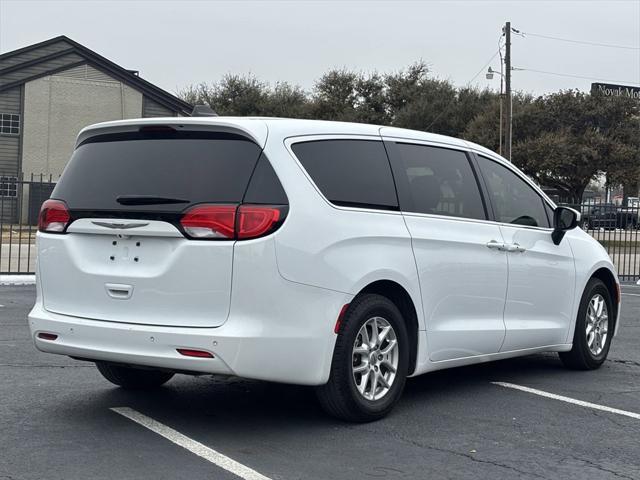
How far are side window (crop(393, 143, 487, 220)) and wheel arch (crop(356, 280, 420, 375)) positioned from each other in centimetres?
55

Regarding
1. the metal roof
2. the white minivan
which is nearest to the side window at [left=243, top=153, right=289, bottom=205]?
the white minivan

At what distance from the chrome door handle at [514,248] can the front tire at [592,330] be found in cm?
106

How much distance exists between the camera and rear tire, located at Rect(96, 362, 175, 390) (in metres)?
6.63

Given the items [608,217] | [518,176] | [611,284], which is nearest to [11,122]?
[608,217]

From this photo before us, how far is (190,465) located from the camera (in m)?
4.90

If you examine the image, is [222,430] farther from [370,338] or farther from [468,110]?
[468,110]

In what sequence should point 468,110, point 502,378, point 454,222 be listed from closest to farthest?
point 454,222 < point 502,378 < point 468,110

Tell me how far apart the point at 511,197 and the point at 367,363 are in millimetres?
2236

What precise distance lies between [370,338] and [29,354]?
3.66 m

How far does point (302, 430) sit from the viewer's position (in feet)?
18.7

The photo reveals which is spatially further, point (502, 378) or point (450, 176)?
point (502, 378)

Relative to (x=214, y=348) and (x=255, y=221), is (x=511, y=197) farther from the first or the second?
(x=214, y=348)

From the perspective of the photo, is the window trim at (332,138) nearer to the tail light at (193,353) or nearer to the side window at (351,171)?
the side window at (351,171)


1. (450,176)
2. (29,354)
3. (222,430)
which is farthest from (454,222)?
(29,354)
